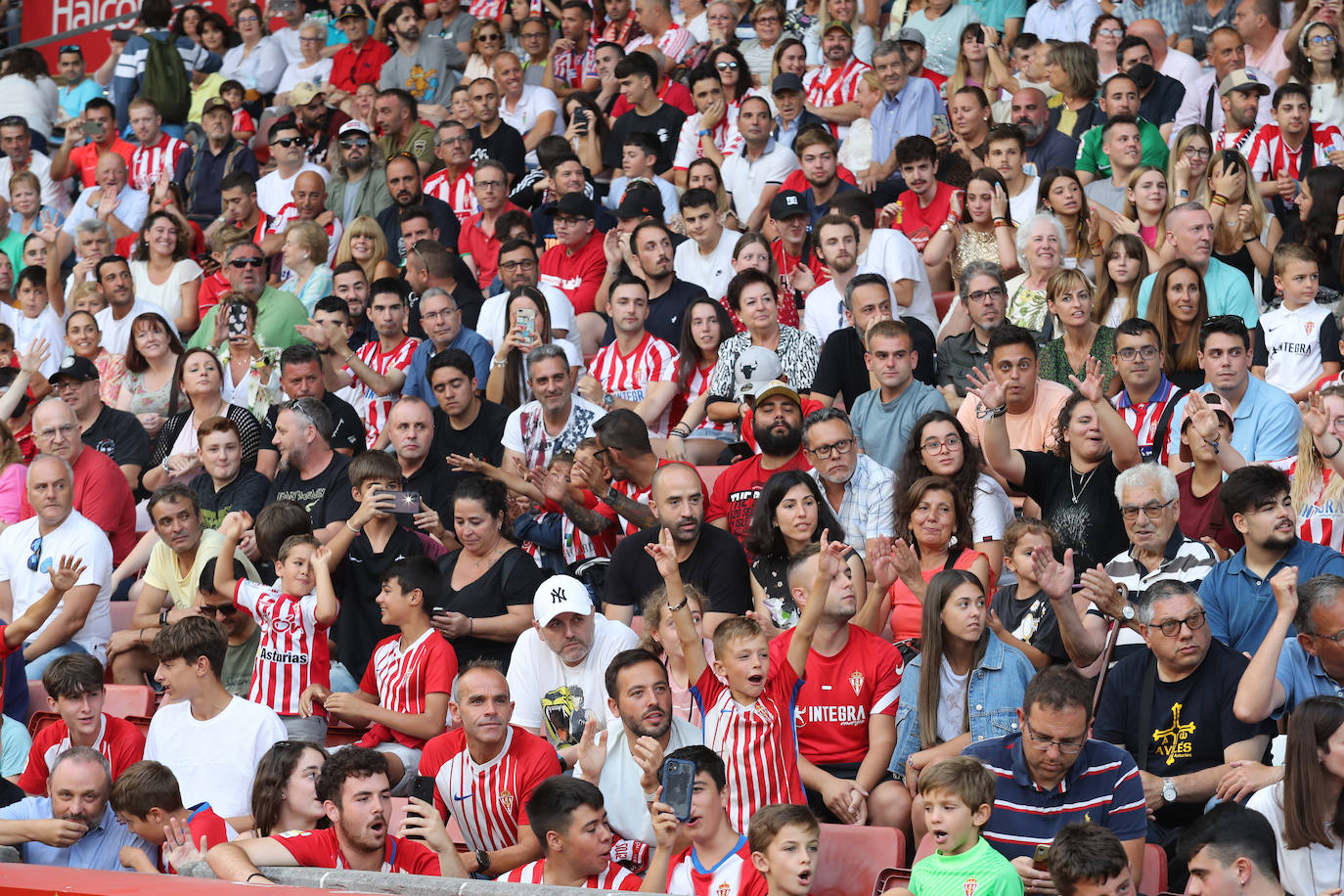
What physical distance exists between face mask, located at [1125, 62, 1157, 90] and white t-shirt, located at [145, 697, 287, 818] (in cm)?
665

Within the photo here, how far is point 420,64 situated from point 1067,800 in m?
9.87

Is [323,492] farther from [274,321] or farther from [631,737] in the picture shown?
[631,737]

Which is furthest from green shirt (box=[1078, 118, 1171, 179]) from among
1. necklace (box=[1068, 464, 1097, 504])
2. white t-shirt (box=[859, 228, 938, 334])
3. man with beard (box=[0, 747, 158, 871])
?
man with beard (box=[0, 747, 158, 871])

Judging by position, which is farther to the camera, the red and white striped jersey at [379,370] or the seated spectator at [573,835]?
the red and white striped jersey at [379,370]

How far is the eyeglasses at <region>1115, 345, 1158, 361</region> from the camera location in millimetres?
7137

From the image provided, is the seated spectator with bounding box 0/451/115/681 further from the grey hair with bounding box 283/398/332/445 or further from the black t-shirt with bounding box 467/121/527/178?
the black t-shirt with bounding box 467/121/527/178

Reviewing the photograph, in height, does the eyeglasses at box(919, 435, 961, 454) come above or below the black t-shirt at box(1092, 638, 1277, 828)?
above

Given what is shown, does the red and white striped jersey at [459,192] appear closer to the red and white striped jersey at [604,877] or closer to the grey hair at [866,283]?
the grey hair at [866,283]

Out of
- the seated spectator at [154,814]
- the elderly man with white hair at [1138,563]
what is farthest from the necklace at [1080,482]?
the seated spectator at [154,814]

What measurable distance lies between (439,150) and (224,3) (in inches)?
225

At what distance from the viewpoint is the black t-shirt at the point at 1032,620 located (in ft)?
19.5

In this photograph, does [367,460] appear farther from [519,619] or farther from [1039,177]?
[1039,177]

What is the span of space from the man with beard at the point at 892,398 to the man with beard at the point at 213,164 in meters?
6.56

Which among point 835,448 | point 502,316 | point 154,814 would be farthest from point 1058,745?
point 502,316
